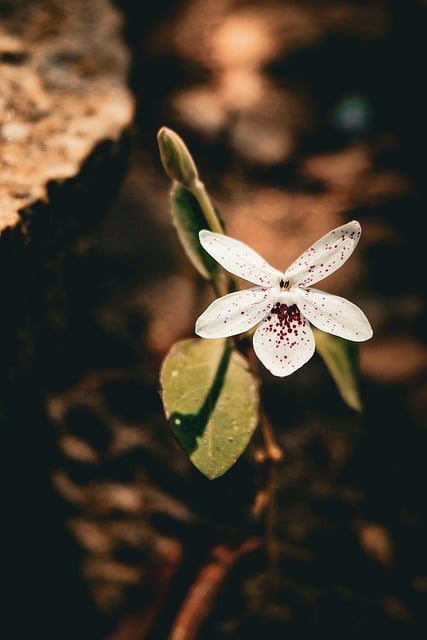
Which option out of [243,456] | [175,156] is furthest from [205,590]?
[175,156]

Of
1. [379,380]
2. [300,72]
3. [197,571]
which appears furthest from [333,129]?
[197,571]

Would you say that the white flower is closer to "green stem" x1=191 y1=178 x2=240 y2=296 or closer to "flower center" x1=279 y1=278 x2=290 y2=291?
"flower center" x1=279 y1=278 x2=290 y2=291

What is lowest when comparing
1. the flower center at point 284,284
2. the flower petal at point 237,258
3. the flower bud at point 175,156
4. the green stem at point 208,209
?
the flower center at point 284,284

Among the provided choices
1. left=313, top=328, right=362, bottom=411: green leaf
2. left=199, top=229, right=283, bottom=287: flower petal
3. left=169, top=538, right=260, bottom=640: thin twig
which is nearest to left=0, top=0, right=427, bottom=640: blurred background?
left=169, top=538, right=260, bottom=640: thin twig

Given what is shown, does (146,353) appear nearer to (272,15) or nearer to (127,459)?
(127,459)

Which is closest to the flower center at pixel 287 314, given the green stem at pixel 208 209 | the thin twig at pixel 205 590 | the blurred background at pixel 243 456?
the green stem at pixel 208 209

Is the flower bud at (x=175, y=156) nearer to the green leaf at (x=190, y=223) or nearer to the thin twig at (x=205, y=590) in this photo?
the green leaf at (x=190, y=223)

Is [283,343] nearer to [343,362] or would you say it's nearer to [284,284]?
[284,284]
